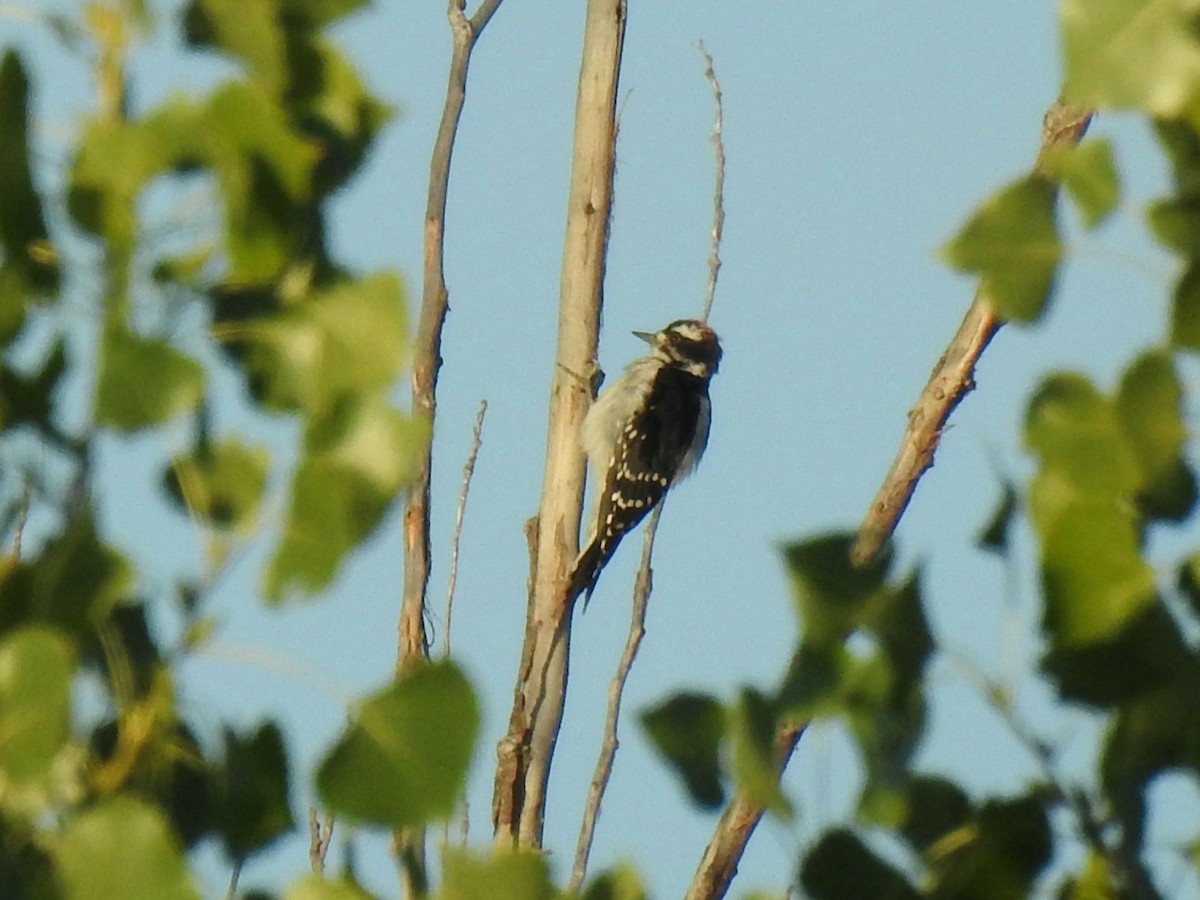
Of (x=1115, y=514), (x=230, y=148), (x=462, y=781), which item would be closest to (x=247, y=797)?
(x=462, y=781)

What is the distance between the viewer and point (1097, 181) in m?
1.09

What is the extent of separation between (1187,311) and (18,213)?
70 centimetres

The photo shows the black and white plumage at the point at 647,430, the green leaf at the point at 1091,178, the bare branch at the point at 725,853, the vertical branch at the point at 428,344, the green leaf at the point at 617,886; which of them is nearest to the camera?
the green leaf at the point at 1091,178

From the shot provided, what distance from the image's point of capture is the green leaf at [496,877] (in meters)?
1.17

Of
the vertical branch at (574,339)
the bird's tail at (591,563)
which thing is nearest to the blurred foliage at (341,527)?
the vertical branch at (574,339)

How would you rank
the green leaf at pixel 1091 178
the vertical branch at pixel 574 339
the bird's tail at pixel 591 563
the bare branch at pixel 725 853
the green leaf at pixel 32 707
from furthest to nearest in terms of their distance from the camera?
1. the bird's tail at pixel 591 563
2. the vertical branch at pixel 574 339
3. the bare branch at pixel 725 853
4. the green leaf at pixel 1091 178
5. the green leaf at pixel 32 707

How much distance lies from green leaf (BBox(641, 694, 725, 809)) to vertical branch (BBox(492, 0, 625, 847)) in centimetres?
287

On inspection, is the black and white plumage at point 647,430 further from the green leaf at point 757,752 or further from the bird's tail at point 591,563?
the green leaf at point 757,752

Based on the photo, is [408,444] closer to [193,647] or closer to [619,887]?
[193,647]

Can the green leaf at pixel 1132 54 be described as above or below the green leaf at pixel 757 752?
above

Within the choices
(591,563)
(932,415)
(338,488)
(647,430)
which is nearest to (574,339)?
(932,415)

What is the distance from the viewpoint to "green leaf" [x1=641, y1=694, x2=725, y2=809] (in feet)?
4.09

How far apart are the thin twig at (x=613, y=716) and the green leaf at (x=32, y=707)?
8.07ft

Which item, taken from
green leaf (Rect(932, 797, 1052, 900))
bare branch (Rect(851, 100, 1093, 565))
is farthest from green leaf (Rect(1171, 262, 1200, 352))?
bare branch (Rect(851, 100, 1093, 565))
